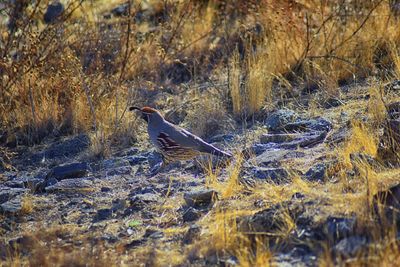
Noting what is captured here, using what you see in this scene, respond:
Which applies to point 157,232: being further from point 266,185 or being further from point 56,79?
point 56,79

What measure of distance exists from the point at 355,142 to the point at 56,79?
4.26m

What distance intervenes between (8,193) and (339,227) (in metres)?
3.69

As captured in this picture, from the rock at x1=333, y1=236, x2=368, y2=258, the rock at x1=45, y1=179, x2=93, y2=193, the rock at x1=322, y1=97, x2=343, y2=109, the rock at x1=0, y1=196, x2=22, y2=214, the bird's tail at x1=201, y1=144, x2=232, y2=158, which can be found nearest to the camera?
the rock at x1=333, y1=236, x2=368, y2=258

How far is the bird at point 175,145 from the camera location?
8.78 metres

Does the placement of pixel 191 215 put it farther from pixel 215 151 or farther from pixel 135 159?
pixel 135 159

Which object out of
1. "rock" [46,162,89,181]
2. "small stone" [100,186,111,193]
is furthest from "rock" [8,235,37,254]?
"rock" [46,162,89,181]

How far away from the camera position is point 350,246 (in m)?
5.83

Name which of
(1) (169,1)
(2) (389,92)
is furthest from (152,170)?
(1) (169,1)

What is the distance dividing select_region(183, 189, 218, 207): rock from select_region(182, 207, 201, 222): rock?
21 centimetres

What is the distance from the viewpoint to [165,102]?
11.3m

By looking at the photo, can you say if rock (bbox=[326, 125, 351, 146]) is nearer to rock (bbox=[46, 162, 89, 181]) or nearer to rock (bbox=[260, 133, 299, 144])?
rock (bbox=[260, 133, 299, 144])

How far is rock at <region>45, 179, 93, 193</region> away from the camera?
845 centimetres

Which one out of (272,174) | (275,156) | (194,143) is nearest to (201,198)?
(272,174)

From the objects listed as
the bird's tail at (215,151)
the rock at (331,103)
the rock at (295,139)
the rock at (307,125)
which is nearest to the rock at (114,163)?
the bird's tail at (215,151)
